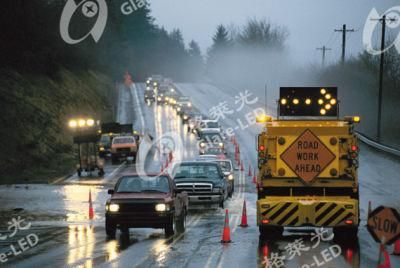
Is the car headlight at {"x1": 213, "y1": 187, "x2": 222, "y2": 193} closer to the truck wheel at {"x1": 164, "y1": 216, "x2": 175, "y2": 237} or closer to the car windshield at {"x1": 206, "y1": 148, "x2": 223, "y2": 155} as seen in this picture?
the truck wheel at {"x1": 164, "y1": 216, "x2": 175, "y2": 237}

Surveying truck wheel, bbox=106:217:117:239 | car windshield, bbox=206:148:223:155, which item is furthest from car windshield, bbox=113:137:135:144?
truck wheel, bbox=106:217:117:239

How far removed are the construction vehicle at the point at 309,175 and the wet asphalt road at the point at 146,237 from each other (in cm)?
74

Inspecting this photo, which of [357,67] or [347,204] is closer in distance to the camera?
[347,204]

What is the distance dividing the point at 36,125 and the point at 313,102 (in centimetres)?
3768

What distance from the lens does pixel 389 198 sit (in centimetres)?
3669

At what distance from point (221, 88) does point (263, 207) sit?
112 m

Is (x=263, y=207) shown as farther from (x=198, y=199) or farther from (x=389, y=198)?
(x=389, y=198)

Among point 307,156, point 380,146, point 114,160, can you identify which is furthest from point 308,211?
point 380,146

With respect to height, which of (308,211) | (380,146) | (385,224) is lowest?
(380,146)

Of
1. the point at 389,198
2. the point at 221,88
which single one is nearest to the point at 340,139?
the point at 389,198

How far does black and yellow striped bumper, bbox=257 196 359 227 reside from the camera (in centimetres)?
1952

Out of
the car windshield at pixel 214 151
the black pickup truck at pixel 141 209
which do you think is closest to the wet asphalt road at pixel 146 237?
the black pickup truck at pixel 141 209

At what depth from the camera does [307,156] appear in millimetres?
19672

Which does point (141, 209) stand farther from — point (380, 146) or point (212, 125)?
point (212, 125)
